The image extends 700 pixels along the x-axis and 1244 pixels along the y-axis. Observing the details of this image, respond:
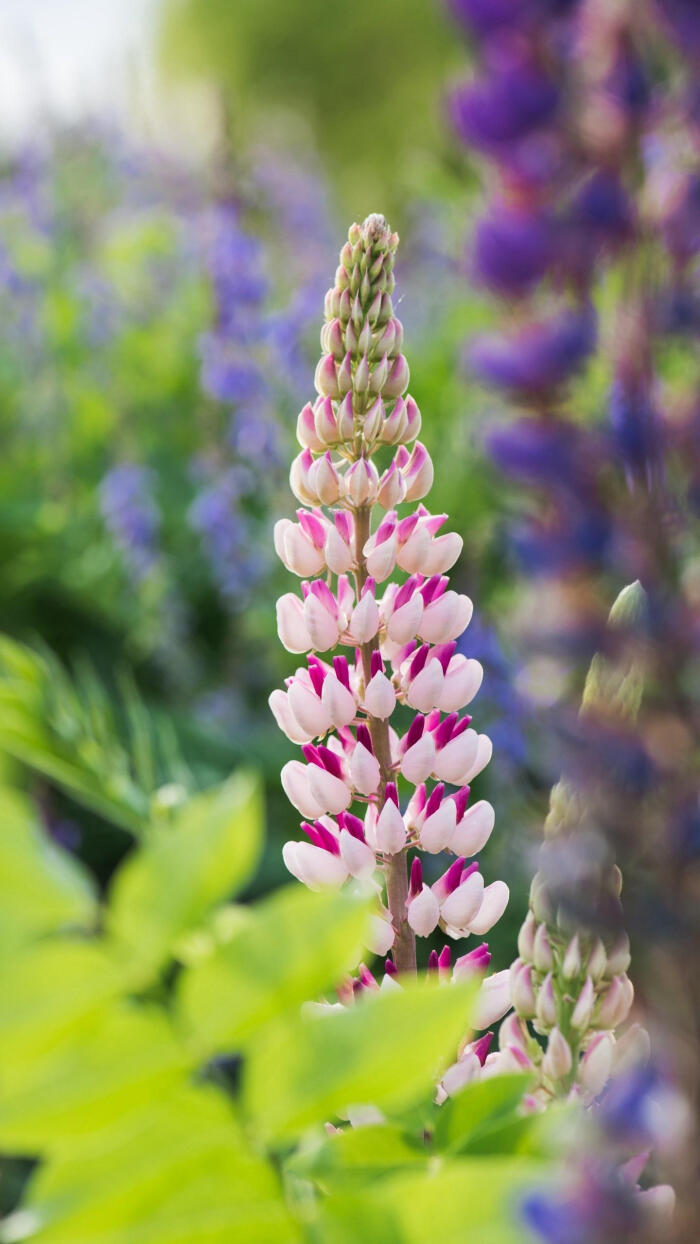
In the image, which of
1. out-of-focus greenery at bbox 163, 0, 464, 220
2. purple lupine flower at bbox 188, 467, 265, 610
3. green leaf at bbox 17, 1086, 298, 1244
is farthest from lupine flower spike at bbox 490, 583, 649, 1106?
out-of-focus greenery at bbox 163, 0, 464, 220

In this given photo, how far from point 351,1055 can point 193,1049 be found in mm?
29

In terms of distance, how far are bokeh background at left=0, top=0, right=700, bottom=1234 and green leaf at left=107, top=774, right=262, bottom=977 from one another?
64mm

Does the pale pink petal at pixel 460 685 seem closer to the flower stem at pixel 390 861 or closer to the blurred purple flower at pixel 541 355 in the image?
the flower stem at pixel 390 861

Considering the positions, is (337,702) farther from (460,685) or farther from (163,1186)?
(163,1186)

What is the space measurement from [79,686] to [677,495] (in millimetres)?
1251

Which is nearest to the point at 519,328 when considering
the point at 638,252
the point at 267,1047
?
the point at 638,252

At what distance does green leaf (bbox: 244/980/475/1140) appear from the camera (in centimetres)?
21

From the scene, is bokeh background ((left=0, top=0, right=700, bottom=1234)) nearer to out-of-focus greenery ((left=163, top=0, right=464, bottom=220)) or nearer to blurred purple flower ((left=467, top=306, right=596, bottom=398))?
blurred purple flower ((left=467, top=306, right=596, bottom=398))

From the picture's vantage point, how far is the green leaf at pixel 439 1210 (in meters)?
0.21

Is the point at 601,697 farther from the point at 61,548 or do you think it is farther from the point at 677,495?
the point at 61,548

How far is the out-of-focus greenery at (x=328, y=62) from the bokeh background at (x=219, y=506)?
7405 millimetres

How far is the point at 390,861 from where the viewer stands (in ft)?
1.19

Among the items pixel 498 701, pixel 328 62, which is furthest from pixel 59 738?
pixel 328 62

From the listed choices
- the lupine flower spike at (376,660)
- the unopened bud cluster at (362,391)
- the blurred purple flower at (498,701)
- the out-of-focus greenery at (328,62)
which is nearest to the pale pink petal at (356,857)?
the lupine flower spike at (376,660)
